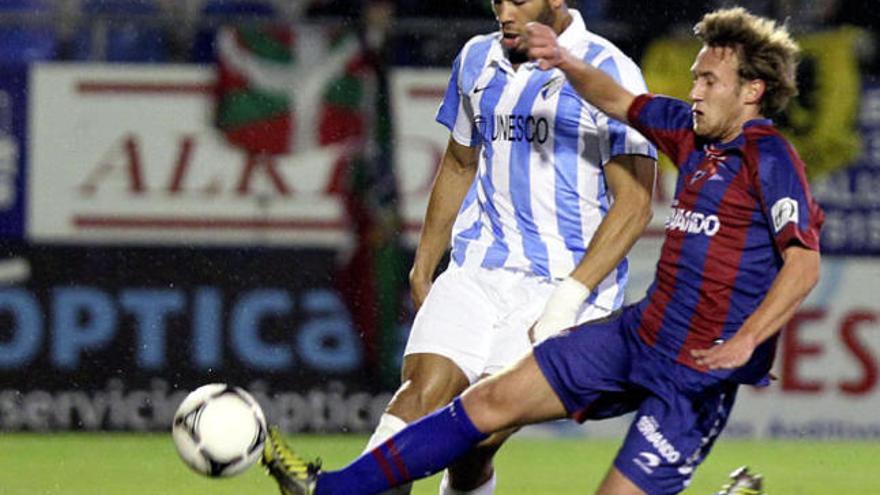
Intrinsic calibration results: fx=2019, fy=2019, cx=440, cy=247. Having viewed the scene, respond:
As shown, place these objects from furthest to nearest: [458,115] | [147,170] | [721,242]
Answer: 1. [147,170]
2. [458,115]
3. [721,242]

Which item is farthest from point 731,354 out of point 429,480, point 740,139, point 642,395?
point 429,480

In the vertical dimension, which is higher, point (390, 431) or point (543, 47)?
point (543, 47)

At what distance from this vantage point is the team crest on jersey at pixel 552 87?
631 centimetres

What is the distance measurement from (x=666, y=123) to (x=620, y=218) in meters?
0.42

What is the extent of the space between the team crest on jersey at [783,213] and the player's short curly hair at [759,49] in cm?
39

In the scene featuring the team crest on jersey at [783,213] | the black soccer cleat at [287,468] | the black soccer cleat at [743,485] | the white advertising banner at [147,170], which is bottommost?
the white advertising banner at [147,170]

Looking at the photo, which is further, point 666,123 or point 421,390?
point 421,390

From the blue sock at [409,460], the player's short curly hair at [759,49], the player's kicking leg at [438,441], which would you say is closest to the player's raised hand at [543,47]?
the player's short curly hair at [759,49]

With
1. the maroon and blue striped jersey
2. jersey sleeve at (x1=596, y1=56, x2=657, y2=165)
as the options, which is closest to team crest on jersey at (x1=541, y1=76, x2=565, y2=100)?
jersey sleeve at (x1=596, y1=56, x2=657, y2=165)

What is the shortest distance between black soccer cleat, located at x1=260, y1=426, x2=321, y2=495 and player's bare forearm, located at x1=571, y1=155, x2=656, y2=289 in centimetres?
101

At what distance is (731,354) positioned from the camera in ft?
17.3

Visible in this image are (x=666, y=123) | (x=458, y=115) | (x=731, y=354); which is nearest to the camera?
(x=731, y=354)

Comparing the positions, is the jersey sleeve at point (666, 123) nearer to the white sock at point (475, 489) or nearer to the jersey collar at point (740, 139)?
the jersey collar at point (740, 139)

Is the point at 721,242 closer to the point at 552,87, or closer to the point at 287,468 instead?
the point at 552,87
